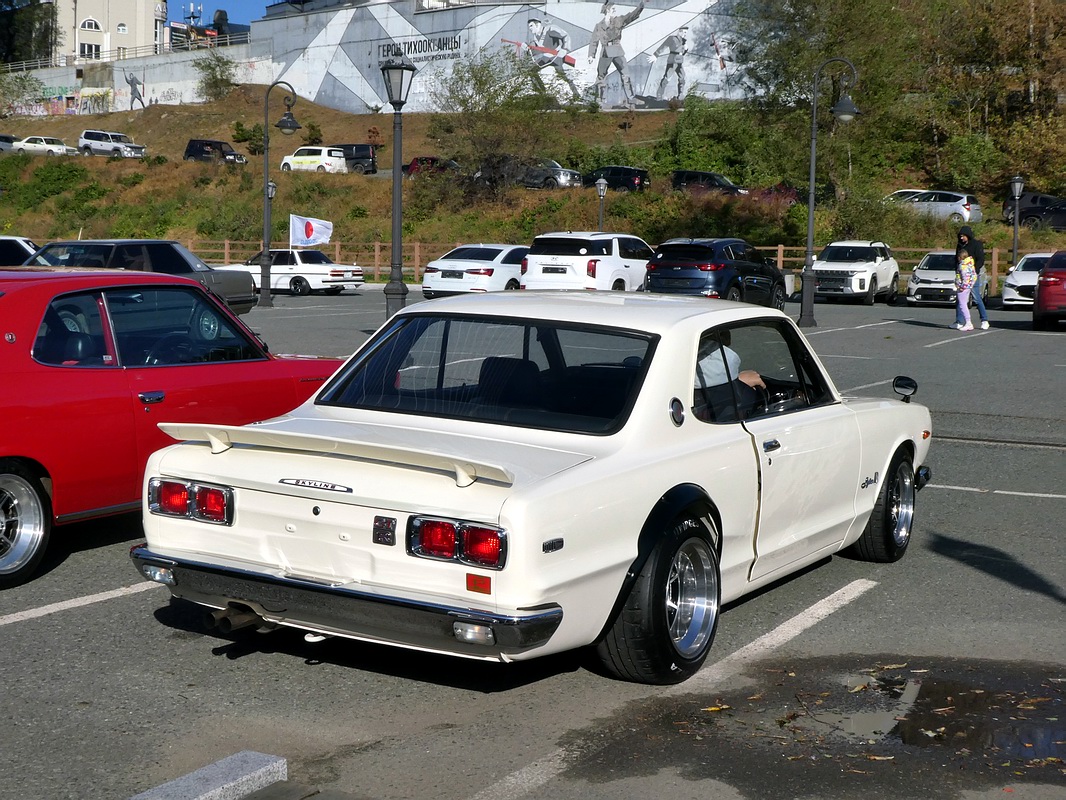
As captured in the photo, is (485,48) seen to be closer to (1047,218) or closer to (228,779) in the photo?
(1047,218)

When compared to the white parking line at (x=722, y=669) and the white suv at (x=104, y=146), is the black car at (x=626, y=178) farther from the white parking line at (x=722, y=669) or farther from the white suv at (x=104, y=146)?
the white parking line at (x=722, y=669)

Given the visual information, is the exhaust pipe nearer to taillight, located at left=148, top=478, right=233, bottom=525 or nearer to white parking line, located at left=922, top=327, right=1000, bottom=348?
taillight, located at left=148, top=478, right=233, bottom=525

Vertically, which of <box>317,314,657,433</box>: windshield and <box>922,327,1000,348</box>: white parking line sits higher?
<box>317,314,657,433</box>: windshield

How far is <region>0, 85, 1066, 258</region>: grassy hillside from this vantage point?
165 ft

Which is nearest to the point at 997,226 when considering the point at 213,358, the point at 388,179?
the point at 388,179

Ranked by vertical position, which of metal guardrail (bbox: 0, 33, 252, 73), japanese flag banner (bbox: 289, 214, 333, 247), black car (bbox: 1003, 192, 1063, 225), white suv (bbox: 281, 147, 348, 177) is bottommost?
japanese flag banner (bbox: 289, 214, 333, 247)

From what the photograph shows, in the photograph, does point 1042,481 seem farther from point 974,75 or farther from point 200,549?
point 974,75

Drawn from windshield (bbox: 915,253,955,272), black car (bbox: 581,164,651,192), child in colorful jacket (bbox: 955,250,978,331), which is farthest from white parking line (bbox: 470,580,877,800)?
black car (bbox: 581,164,651,192)

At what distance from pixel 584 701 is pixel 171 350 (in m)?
3.65

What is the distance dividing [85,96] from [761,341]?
110 meters

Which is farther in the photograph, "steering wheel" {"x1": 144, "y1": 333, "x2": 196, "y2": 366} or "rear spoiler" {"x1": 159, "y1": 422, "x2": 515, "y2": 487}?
"steering wheel" {"x1": 144, "y1": 333, "x2": 196, "y2": 366}

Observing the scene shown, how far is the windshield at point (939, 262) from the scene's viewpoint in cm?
3371

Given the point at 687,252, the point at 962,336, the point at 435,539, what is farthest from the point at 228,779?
the point at 687,252

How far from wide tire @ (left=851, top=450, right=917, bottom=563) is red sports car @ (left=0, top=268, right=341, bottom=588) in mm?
3472
